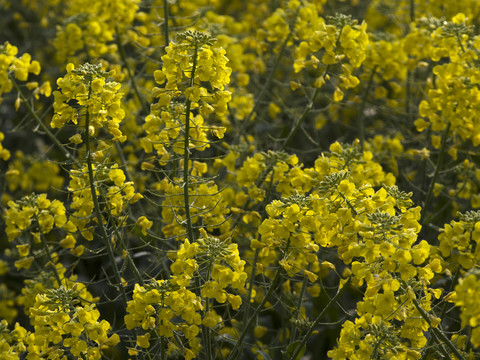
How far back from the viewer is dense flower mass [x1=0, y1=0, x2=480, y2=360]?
2.97m

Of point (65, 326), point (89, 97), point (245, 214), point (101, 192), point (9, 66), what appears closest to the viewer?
point (65, 326)

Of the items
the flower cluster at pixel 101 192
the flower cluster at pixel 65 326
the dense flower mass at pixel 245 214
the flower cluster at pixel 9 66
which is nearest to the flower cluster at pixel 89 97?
the dense flower mass at pixel 245 214

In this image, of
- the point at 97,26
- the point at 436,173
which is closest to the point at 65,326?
the point at 436,173

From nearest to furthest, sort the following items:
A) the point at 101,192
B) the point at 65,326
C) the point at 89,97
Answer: the point at 65,326
the point at 89,97
the point at 101,192

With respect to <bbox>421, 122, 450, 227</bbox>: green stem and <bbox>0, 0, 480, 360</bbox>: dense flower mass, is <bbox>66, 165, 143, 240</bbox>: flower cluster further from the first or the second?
<bbox>421, 122, 450, 227</bbox>: green stem

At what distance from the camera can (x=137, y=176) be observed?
189 inches

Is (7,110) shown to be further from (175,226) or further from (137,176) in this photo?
(175,226)

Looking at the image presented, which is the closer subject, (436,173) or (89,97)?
(89,97)

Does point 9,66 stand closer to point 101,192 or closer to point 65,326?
point 101,192

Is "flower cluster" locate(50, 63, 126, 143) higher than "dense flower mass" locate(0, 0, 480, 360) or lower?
higher

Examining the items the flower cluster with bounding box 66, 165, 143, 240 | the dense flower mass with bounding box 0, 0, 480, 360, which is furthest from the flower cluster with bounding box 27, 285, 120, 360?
the flower cluster with bounding box 66, 165, 143, 240

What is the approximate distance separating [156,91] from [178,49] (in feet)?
0.82

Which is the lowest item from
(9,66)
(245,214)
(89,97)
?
(245,214)

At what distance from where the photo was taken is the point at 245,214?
4.07 metres
